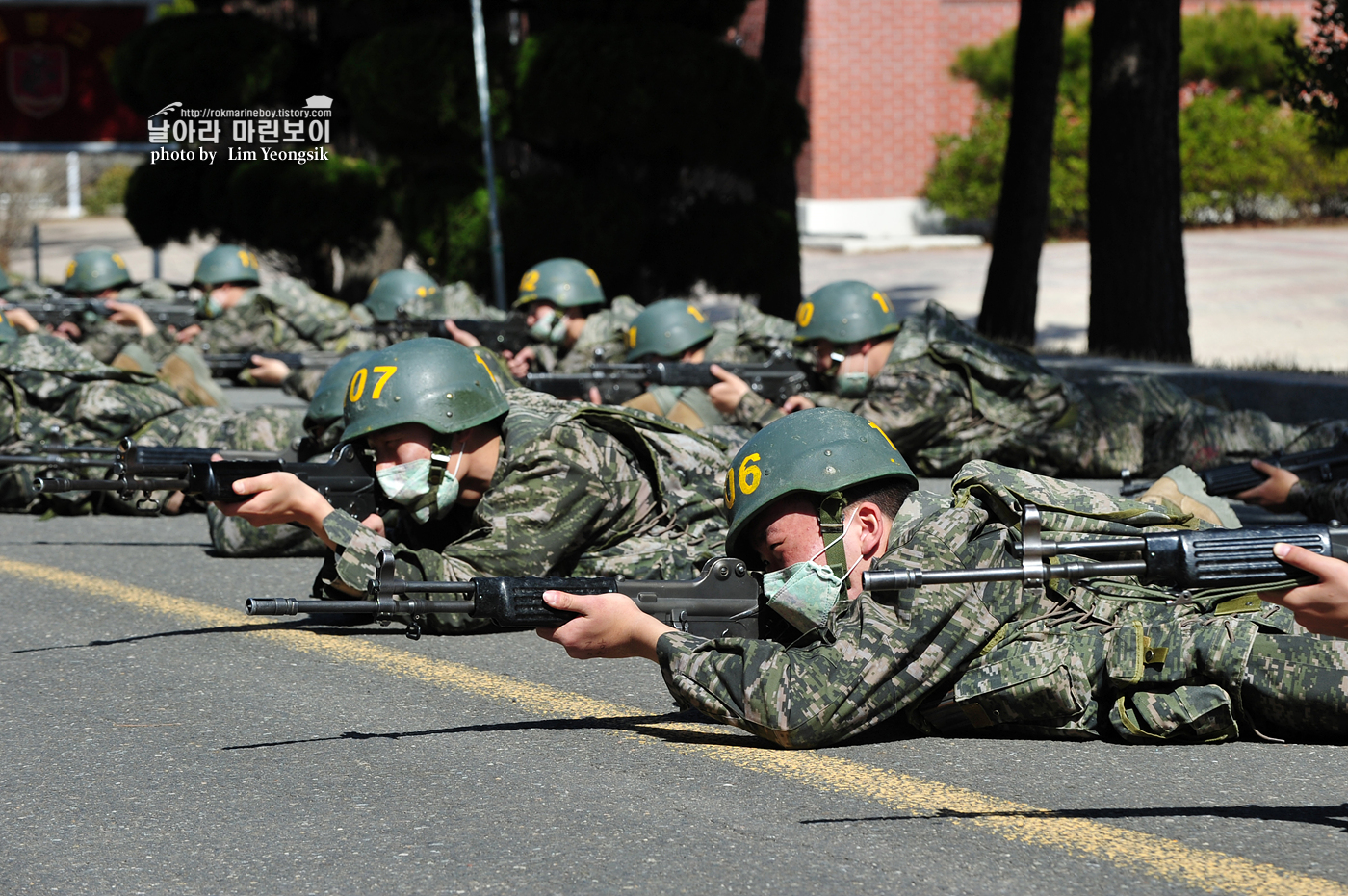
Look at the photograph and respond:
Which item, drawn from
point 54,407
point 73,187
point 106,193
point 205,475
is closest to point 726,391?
point 54,407

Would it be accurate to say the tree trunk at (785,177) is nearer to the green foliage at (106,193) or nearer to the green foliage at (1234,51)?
the green foliage at (1234,51)

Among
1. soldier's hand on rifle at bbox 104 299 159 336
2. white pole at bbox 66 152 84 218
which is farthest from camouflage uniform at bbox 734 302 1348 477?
white pole at bbox 66 152 84 218

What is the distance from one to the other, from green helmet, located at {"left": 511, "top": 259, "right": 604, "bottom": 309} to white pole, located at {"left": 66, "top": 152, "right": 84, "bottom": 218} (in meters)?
32.4

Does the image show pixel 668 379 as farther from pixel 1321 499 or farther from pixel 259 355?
pixel 1321 499

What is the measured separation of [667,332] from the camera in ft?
33.2

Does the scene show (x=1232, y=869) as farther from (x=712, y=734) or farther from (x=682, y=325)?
(x=682, y=325)

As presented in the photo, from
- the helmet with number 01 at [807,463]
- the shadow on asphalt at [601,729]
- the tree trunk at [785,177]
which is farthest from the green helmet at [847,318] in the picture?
the tree trunk at [785,177]

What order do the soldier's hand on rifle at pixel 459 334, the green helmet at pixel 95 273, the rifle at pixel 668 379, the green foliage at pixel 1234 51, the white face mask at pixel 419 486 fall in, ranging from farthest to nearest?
the green foliage at pixel 1234 51, the green helmet at pixel 95 273, the soldier's hand on rifle at pixel 459 334, the rifle at pixel 668 379, the white face mask at pixel 419 486

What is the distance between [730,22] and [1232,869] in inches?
574

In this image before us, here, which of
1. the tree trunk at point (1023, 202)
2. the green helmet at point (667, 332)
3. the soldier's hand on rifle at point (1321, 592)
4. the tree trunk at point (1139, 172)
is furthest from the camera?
the tree trunk at point (1023, 202)

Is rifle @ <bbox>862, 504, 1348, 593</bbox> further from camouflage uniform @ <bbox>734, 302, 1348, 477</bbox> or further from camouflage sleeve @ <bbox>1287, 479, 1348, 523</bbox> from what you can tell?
camouflage uniform @ <bbox>734, 302, 1348, 477</bbox>

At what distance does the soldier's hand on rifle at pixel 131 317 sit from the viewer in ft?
44.8

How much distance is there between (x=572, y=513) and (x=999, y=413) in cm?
445

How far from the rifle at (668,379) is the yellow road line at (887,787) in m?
4.06
